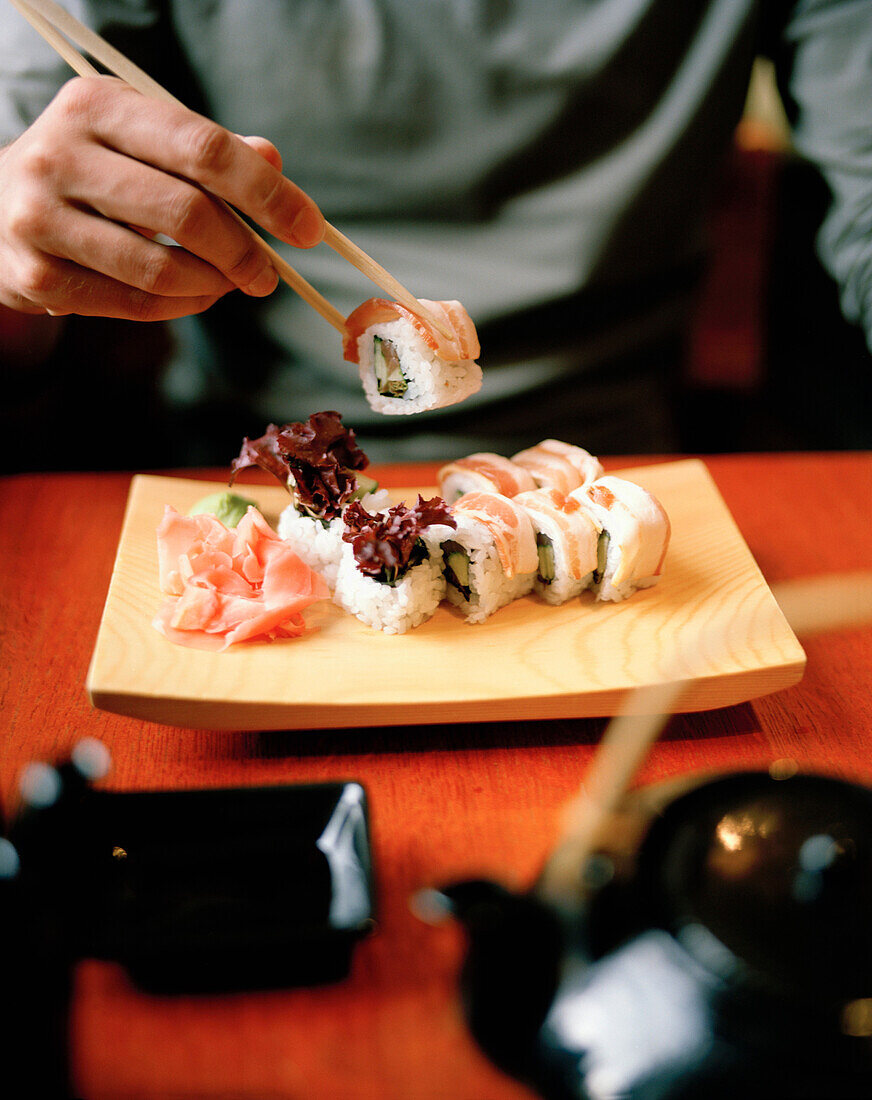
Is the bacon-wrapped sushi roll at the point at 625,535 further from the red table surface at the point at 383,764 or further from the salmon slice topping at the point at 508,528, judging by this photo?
the red table surface at the point at 383,764

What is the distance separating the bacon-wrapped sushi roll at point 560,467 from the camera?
158cm

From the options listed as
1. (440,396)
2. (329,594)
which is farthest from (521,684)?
(440,396)

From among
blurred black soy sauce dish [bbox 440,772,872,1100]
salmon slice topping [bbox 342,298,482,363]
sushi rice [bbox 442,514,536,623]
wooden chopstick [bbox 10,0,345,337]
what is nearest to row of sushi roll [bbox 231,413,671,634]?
sushi rice [bbox 442,514,536,623]

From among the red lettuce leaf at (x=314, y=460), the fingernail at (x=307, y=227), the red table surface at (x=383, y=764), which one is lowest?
the red table surface at (x=383, y=764)

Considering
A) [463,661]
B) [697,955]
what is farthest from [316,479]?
[697,955]

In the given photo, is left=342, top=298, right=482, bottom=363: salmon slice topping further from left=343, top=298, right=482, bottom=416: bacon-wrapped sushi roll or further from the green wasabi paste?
the green wasabi paste

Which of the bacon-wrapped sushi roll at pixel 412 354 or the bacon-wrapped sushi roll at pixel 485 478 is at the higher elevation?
the bacon-wrapped sushi roll at pixel 412 354

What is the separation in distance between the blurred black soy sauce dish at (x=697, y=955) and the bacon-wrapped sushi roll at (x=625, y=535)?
0.65 meters

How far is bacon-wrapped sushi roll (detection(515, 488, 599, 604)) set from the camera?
1.38 meters

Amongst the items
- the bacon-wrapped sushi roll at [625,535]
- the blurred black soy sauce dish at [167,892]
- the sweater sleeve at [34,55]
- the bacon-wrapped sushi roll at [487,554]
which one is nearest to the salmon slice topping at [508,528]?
the bacon-wrapped sushi roll at [487,554]

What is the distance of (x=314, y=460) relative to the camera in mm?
1470

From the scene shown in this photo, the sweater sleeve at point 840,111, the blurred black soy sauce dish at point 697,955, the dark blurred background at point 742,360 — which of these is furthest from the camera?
the dark blurred background at point 742,360

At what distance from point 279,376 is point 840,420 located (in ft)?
8.37

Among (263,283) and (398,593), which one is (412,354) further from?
(398,593)
